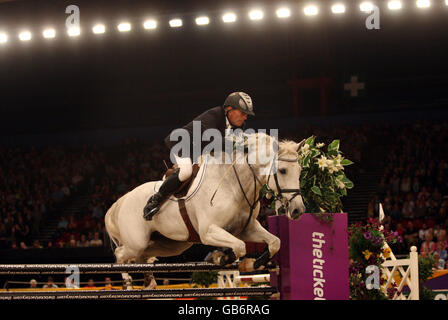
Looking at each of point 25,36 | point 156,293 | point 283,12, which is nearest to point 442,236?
point 283,12

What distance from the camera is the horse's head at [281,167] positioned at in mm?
4320

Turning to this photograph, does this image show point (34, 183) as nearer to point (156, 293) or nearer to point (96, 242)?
point (96, 242)

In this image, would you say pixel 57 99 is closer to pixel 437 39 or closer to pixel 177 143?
pixel 437 39

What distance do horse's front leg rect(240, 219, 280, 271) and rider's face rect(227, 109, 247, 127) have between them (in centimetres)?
84

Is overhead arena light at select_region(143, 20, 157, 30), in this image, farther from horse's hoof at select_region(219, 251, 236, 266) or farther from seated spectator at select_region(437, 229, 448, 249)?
horse's hoof at select_region(219, 251, 236, 266)

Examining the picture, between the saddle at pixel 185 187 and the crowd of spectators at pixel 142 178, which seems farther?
the crowd of spectators at pixel 142 178

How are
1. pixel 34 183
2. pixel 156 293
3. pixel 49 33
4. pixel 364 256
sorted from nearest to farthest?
1. pixel 156 293
2. pixel 364 256
3. pixel 49 33
4. pixel 34 183

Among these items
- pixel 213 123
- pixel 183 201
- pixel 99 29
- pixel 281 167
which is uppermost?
pixel 99 29

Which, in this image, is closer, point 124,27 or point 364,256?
point 364,256

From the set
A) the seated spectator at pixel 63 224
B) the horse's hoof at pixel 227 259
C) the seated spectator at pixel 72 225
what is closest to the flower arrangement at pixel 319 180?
the horse's hoof at pixel 227 259

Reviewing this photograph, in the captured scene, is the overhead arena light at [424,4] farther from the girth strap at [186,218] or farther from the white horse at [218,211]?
the girth strap at [186,218]

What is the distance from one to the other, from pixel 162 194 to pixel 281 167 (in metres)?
1.14

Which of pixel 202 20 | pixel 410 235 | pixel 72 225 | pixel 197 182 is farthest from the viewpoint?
pixel 72 225

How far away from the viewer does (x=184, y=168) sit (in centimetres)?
503
